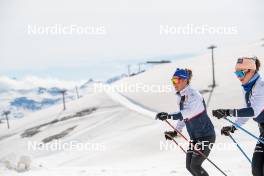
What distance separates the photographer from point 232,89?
3108 inches

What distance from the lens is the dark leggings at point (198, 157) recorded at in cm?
835

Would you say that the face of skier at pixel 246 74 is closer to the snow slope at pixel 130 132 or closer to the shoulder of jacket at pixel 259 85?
the shoulder of jacket at pixel 259 85

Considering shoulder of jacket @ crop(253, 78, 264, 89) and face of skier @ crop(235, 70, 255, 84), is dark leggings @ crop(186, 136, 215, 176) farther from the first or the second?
shoulder of jacket @ crop(253, 78, 264, 89)

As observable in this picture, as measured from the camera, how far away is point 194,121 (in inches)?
336

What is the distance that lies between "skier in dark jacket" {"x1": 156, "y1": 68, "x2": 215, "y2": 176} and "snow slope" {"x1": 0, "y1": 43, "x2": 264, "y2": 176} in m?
4.22

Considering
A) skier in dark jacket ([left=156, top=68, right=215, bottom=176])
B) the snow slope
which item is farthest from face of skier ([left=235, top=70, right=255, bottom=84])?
the snow slope

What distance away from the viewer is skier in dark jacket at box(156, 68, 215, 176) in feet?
27.6

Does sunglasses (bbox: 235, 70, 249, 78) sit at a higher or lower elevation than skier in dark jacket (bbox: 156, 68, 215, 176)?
higher

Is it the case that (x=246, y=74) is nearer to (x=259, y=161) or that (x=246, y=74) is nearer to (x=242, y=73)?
(x=242, y=73)

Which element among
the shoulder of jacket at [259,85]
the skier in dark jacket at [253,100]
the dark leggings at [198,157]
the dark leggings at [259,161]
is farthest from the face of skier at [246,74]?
the dark leggings at [198,157]

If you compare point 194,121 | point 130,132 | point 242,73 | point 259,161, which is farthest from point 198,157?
point 130,132

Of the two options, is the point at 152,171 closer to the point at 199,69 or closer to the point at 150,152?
the point at 150,152

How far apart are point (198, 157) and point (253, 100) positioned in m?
1.82

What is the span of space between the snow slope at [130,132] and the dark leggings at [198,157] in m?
4.19
